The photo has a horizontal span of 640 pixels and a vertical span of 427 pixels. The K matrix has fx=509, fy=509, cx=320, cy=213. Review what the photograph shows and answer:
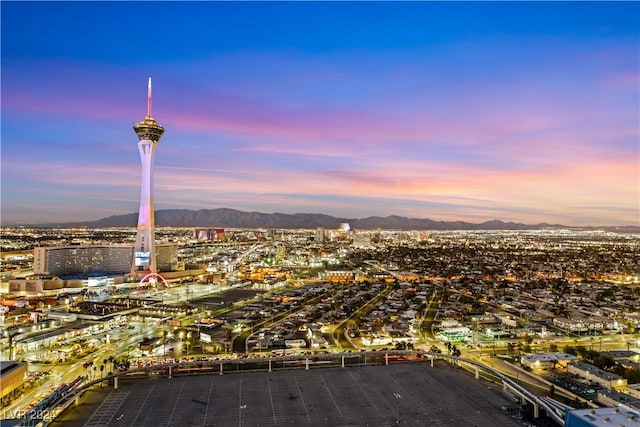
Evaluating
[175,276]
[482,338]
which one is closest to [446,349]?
[482,338]

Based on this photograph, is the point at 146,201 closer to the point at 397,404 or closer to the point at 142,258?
the point at 142,258

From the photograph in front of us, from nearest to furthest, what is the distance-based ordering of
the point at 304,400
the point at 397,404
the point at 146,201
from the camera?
the point at 397,404 < the point at 304,400 < the point at 146,201

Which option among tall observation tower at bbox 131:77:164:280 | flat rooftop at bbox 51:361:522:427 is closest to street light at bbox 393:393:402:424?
flat rooftop at bbox 51:361:522:427

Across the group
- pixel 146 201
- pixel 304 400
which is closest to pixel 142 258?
pixel 146 201

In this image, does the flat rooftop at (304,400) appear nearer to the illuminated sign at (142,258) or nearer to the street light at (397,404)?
the street light at (397,404)

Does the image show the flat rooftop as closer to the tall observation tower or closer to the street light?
the street light
